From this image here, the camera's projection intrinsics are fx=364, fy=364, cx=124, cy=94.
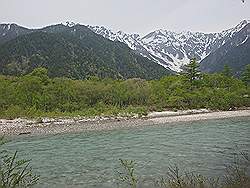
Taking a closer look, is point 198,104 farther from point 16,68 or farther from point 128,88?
point 16,68

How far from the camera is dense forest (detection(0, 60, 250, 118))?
189 feet

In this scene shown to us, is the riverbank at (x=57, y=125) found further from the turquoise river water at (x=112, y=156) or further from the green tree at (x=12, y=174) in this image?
the green tree at (x=12, y=174)

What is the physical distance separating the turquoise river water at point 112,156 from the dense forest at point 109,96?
26505 mm

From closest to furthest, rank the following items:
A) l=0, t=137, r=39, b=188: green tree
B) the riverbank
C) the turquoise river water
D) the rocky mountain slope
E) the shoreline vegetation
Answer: l=0, t=137, r=39, b=188: green tree → the turquoise river water → the riverbank → the shoreline vegetation → the rocky mountain slope

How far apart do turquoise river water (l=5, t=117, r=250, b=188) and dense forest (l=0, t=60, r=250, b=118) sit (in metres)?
26.5

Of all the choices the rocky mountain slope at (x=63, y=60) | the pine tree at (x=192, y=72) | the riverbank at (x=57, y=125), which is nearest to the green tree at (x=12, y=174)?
the riverbank at (x=57, y=125)

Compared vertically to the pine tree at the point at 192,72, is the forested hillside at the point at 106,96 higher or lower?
lower

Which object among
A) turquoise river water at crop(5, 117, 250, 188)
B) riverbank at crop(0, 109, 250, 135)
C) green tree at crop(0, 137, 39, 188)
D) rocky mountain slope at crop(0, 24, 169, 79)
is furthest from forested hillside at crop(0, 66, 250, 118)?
rocky mountain slope at crop(0, 24, 169, 79)

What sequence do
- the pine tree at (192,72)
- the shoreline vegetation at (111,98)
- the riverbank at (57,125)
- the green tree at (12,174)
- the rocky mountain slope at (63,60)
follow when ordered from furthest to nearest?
1. the rocky mountain slope at (63,60)
2. the pine tree at (192,72)
3. the shoreline vegetation at (111,98)
4. the riverbank at (57,125)
5. the green tree at (12,174)

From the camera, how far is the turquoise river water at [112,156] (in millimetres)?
15367

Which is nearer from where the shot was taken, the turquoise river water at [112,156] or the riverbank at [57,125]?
the turquoise river water at [112,156]

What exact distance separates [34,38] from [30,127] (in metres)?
115

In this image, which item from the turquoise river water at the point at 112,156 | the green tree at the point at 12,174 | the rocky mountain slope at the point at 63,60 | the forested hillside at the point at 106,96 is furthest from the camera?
the rocky mountain slope at the point at 63,60

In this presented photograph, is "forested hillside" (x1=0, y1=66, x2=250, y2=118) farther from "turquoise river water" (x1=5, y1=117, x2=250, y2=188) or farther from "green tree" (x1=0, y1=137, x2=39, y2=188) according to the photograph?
"green tree" (x1=0, y1=137, x2=39, y2=188)
